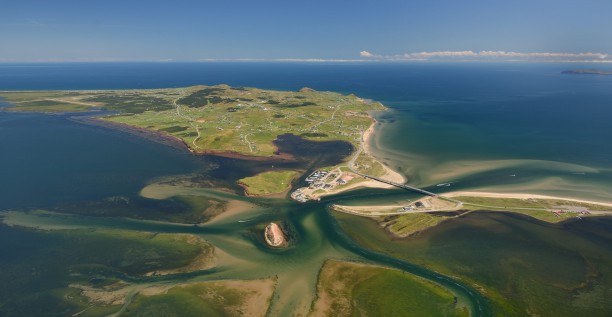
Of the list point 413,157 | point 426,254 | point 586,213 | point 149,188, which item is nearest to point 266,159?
point 149,188

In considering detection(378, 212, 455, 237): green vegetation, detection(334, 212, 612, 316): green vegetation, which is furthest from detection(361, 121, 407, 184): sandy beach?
detection(334, 212, 612, 316): green vegetation

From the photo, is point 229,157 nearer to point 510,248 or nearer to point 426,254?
point 426,254

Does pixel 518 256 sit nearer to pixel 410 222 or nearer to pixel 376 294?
pixel 410 222

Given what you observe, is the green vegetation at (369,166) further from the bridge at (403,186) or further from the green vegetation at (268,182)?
the green vegetation at (268,182)

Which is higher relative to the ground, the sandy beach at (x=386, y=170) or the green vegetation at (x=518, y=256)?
the sandy beach at (x=386, y=170)

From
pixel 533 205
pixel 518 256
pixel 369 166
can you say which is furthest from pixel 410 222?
pixel 369 166

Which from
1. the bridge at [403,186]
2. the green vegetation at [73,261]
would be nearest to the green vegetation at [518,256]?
the bridge at [403,186]
